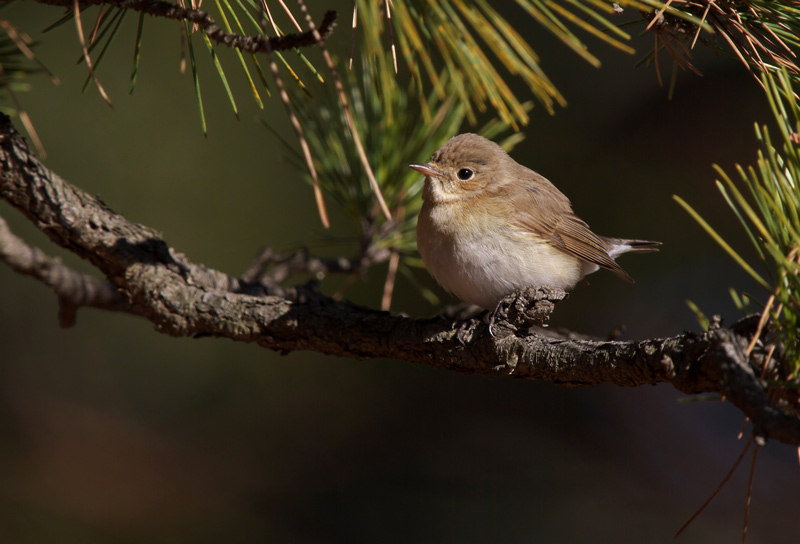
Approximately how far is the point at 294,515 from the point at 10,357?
5.74 feet

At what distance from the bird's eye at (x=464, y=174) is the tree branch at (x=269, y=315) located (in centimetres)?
83

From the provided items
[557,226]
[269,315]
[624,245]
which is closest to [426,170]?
[557,226]

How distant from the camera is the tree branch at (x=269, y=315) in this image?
1.94 meters

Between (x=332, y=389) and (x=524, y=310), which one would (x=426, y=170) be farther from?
(x=332, y=389)

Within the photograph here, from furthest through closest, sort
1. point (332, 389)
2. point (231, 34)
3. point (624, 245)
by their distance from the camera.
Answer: point (332, 389)
point (624, 245)
point (231, 34)

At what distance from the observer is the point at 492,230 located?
2787 millimetres

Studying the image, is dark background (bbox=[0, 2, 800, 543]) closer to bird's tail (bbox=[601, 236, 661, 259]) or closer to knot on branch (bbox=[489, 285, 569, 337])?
bird's tail (bbox=[601, 236, 661, 259])

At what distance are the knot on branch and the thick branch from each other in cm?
96

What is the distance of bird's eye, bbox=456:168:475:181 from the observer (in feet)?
9.88

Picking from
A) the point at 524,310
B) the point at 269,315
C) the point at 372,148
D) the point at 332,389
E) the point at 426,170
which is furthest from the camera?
the point at 332,389

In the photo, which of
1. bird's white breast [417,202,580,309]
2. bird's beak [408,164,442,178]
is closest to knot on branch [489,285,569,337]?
bird's white breast [417,202,580,309]

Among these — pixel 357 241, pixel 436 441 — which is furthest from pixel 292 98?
pixel 436 441

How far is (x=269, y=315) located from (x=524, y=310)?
0.84 metres

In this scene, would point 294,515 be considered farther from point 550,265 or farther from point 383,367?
point 550,265
